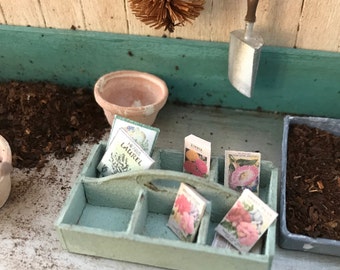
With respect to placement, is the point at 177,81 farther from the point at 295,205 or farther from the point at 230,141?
the point at 295,205

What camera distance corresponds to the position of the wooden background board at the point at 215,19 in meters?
0.97

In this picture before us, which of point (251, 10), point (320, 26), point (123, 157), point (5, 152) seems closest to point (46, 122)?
point (5, 152)

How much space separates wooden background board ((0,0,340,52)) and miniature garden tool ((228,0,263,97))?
6cm

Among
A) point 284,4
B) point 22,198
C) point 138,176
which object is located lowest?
point 22,198

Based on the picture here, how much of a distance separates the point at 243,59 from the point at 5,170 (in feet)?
1.73

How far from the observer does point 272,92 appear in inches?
43.4

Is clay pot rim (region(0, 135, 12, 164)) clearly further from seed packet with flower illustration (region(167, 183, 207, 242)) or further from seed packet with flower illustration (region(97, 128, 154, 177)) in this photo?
seed packet with flower illustration (region(167, 183, 207, 242))

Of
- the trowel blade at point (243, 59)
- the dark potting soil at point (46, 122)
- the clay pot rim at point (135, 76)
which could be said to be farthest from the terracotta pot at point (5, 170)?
the trowel blade at point (243, 59)

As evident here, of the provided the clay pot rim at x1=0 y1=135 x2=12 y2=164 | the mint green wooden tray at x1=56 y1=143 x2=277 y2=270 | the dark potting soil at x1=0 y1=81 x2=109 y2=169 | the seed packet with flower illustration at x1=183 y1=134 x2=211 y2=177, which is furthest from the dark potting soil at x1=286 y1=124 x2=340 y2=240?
the clay pot rim at x1=0 y1=135 x2=12 y2=164

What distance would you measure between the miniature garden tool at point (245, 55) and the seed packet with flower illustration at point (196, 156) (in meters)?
0.20

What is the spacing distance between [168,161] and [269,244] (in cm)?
27

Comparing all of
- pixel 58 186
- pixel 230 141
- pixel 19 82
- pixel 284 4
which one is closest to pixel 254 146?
pixel 230 141

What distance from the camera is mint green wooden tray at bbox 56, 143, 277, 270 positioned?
2.55 feet

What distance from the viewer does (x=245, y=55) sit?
0.96m
